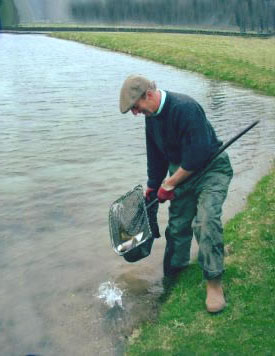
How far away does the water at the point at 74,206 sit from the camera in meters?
5.98

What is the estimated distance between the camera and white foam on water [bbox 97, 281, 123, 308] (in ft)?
20.9

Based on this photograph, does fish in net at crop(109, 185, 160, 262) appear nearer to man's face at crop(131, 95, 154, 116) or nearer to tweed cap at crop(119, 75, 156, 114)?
man's face at crop(131, 95, 154, 116)

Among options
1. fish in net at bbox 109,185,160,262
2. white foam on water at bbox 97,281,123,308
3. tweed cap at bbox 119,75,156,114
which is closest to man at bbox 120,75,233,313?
tweed cap at bbox 119,75,156,114

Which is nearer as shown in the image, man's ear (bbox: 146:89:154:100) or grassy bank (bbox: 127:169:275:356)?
grassy bank (bbox: 127:169:275:356)

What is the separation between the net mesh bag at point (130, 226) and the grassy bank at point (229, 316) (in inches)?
32.4

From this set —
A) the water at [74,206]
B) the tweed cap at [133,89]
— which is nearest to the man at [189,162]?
the tweed cap at [133,89]

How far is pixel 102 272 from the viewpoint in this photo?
283 inches

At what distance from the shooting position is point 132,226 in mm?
6438

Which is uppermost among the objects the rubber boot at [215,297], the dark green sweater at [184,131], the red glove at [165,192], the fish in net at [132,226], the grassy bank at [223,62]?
the dark green sweater at [184,131]

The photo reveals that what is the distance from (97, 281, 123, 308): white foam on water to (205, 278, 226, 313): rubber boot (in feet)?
4.16

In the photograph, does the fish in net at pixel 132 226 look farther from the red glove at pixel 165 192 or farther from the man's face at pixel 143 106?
the man's face at pixel 143 106

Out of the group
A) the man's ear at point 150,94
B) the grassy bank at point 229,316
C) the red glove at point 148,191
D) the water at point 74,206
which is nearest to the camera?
the grassy bank at point 229,316

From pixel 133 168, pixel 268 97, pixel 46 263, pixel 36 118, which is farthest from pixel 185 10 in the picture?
pixel 46 263

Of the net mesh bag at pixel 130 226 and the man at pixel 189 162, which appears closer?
the man at pixel 189 162
